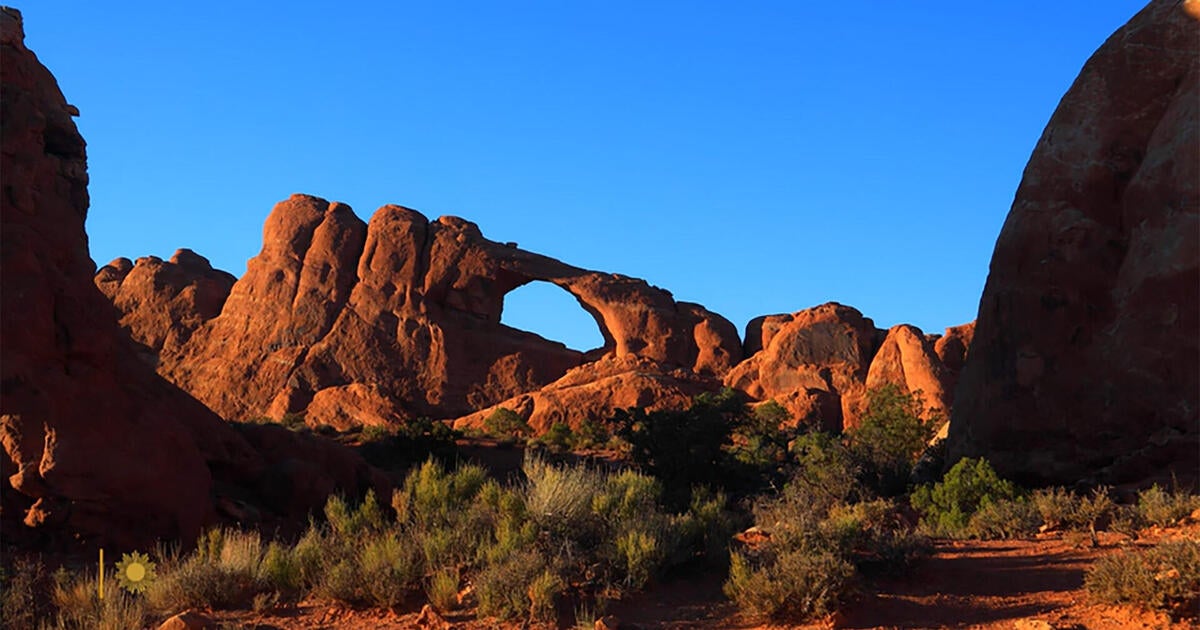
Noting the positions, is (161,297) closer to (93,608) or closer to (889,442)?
(889,442)

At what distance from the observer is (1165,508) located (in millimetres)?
9984

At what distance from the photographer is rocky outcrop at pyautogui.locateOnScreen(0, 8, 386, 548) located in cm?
1145

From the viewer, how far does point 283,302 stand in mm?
39812

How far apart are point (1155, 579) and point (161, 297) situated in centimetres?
4090

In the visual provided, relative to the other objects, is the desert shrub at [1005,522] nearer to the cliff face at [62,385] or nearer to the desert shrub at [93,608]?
the desert shrub at [93,608]

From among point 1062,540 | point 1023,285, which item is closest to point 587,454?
point 1023,285

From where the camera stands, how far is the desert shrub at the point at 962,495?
12219mm

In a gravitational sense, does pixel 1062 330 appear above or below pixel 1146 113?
below

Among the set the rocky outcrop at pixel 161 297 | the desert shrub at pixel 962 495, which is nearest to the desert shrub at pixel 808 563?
the desert shrub at pixel 962 495

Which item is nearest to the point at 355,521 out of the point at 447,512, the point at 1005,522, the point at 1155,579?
the point at 447,512

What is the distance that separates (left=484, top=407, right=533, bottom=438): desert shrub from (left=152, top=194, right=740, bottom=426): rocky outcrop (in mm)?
4372

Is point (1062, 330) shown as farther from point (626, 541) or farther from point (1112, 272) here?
point (626, 541)

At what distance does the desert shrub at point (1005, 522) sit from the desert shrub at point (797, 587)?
4.03 m

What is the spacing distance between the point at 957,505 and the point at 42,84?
13608mm
